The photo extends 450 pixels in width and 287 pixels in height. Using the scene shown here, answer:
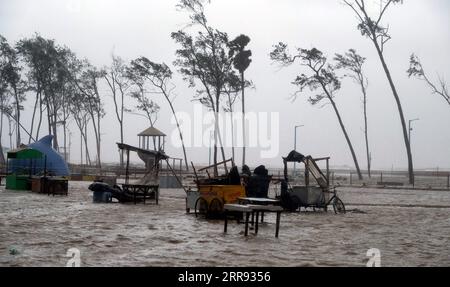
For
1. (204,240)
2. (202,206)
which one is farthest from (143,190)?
(204,240)

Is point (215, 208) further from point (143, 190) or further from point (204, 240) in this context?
point (143, 190)

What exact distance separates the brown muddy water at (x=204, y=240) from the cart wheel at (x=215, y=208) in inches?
22.1

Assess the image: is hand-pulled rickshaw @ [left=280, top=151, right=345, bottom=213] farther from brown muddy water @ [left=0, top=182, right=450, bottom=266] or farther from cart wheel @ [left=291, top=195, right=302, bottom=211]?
brown muddy water @ [left=0, top=182, right=450, bottom=266]

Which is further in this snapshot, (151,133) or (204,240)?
(151,133)

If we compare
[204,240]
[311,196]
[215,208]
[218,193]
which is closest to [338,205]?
[311,196]

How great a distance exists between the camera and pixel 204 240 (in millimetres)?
9438

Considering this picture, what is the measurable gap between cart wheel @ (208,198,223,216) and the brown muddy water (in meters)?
0.56

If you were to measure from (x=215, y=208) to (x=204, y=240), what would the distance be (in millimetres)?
4151

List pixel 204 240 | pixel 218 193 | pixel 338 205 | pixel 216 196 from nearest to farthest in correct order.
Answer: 1. pixel 204 240
2. pixel 218 193
3. pixel 216 196
4. pixel 338 205

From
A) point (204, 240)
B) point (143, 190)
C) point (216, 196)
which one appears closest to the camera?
point (204, 240)

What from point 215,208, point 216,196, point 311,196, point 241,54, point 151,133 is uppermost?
point 241,54

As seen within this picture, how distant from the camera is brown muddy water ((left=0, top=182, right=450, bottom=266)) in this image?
23.9ft

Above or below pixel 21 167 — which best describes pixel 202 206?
below

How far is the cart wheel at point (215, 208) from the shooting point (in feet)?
44.2
